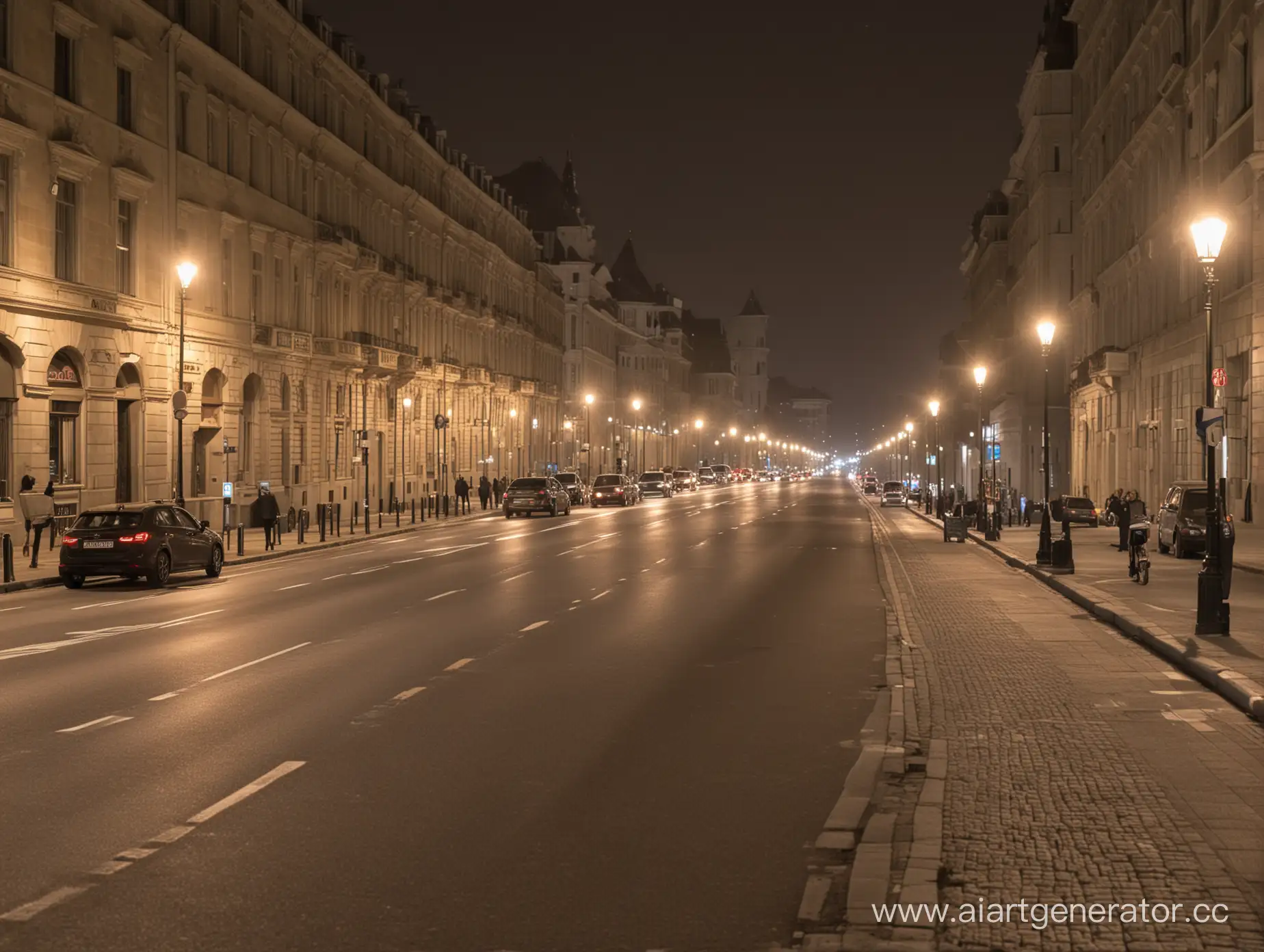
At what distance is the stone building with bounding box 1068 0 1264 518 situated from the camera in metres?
38.5

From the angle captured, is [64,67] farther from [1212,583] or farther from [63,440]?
[1212,583]

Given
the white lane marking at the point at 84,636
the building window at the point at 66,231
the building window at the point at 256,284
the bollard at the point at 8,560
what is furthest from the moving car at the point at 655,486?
the white lane marking at the point at 84,636

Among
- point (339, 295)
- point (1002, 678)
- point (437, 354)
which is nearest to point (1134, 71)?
point (339, 295)

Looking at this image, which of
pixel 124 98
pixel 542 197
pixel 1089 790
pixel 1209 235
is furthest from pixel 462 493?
pixel 542 197

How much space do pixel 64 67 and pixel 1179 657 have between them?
3164 cm

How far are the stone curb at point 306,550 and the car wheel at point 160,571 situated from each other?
1.94 meters

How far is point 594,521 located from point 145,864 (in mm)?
51178

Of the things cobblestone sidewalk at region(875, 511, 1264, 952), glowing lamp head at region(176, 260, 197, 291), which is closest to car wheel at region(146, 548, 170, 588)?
glowing lamp head at region(176, 260, 197, 291)

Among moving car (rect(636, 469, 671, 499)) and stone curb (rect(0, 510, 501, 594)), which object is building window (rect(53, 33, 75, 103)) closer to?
stone curb (rect(0, 510, 501, 594))

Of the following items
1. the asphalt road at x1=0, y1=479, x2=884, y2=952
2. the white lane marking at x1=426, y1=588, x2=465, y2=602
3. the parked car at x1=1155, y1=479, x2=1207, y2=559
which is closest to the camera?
the asphalt road at x1=0, y1=479, x2=884, y2=952

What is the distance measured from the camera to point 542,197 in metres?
140

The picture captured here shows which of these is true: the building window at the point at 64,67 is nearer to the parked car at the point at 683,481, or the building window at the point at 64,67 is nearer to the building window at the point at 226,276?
the building window at the point at 226,276

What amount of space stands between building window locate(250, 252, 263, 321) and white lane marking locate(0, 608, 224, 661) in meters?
30.3

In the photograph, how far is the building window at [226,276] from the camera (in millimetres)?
47656
